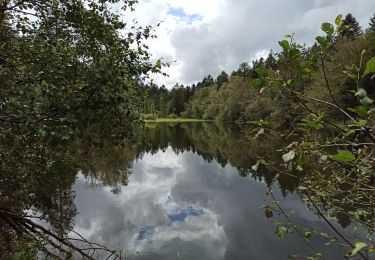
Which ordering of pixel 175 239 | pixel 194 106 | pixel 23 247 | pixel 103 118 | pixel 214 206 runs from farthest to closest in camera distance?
pixel 194 106 < pixel 214 206 < pixel 175 239 < pixel 23 247 < pixel 103 118

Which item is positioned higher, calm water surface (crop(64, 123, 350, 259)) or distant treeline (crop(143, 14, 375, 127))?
distant treeline (crop(143, 14, 375, 127))

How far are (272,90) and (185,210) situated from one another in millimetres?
17369

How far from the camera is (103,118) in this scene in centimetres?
442

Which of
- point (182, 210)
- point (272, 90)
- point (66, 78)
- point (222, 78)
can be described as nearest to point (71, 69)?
point (66, 78)

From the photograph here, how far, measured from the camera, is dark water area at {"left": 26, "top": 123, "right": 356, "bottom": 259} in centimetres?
1304

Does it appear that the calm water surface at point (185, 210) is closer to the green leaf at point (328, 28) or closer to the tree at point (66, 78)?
the tree at point (66, 78)

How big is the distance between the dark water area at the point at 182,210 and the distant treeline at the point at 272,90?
3042 mm

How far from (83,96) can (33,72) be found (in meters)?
1.49

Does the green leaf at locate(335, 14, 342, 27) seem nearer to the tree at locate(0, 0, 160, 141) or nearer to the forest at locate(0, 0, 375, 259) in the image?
the forest at locate(0, 0, 375, 259)

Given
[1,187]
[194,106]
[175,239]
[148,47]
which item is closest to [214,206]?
[175,239]

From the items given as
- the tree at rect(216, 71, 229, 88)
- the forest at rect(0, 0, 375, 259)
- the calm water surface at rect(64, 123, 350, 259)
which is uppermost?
the tree at rect(216, 71, 229, 88)

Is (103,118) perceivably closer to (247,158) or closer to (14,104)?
(14,104)

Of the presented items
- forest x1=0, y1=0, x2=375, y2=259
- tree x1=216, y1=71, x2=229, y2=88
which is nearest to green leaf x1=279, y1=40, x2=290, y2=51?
forest x1=0, y1=0, x2=375, y2=259

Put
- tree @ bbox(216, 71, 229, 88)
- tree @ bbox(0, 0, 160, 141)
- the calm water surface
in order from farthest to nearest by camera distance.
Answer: tree @ bbox(216, 71, 229, 88)
the calm water surface
tree @ bbox(0, 0, 160, 141)
